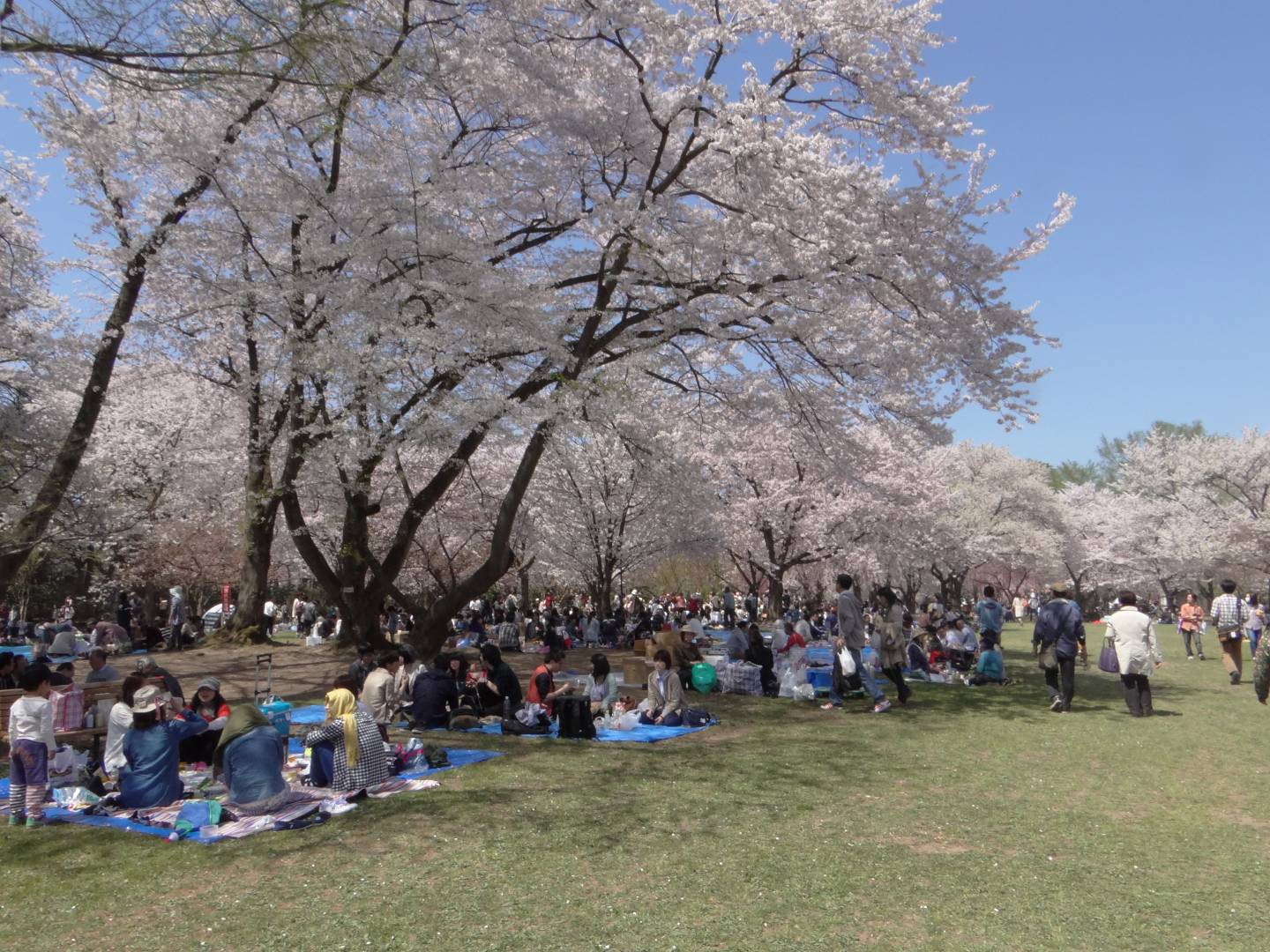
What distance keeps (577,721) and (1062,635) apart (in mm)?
5915

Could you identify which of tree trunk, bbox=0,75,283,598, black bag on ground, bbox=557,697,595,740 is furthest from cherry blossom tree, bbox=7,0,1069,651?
black bag on ground, bbox=557,697,595,740

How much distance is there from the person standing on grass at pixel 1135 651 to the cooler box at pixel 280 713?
902cm

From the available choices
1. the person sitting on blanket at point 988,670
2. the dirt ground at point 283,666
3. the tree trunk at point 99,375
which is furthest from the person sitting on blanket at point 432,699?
the person sitting on blanket at point 988,670

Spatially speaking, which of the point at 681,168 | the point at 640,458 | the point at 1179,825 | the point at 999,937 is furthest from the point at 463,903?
the point at 640,458

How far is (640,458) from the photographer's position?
16375 millimetres

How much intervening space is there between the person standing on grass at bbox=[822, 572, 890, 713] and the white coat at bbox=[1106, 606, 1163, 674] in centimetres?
270

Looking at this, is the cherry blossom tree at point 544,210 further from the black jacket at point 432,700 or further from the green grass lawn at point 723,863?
the green grass lawn at point 723,863

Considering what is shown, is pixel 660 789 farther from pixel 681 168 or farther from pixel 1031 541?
pixel 1031 541

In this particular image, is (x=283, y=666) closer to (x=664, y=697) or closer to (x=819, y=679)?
(x=664, y=697)

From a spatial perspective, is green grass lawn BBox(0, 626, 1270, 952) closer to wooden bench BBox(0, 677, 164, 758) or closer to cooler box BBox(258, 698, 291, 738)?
wooden bench BBox(0, 677, 164, 758)

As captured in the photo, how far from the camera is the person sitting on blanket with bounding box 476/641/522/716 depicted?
9961 millimetres

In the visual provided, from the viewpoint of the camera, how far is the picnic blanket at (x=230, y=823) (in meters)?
5.78

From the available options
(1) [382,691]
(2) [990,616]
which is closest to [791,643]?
(2) [990,616]

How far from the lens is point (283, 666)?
52.5ft
